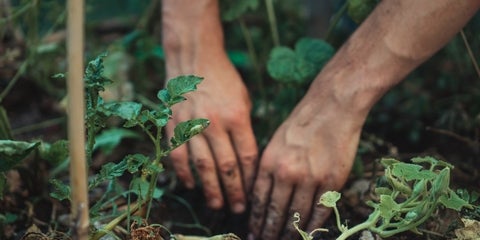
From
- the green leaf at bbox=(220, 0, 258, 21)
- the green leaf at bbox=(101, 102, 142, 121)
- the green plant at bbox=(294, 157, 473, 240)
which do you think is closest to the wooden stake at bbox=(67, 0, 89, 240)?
the green leaf at bbox=(101, 102, 142, 121)

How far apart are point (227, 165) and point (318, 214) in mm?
199

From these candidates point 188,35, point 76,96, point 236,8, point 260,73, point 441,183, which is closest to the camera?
point 76,96

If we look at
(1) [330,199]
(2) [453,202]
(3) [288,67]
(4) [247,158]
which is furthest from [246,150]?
(2) [453,202]

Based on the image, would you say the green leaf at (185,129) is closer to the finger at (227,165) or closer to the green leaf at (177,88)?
the green leaf at (177,88)

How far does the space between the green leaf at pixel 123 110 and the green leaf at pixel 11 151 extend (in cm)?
12

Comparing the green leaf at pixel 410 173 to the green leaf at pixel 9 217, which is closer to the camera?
the green leaf at pixel 410 173

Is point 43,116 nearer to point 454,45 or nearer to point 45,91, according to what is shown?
point 45,91

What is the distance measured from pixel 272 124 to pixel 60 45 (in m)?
0.83

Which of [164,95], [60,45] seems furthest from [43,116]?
[164,95]

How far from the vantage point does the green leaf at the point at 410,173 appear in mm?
880

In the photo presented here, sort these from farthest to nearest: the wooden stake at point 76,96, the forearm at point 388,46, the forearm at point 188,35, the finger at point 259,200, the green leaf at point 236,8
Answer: the green leaf at point 236,8
the forearm at point 188,35
the finger at point 259,200
the forearm at point 388,46
the wooden stake at point 76,96

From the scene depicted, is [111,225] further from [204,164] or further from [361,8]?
[361,8]

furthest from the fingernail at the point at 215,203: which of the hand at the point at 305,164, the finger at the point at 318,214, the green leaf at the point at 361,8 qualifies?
the green leaf at the point at 361,8

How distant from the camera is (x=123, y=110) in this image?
89cm
